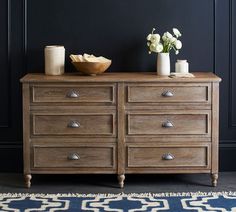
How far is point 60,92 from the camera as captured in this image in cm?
451

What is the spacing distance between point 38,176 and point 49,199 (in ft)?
2.13

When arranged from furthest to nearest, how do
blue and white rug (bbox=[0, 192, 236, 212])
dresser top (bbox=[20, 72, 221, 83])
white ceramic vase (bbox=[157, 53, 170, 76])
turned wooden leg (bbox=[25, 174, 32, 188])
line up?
1. white ceramic vase (bbox=[157, 53, 170, 76])
2. turned wooden leg (bbox=[25, 174, 32, 188])
3. dresser top (bbox=[20, 72, 221, 83])
4. blue and white rug (bbox=[0, 192, 236, 212])

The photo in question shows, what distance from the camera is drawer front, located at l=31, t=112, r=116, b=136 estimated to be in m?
4.52

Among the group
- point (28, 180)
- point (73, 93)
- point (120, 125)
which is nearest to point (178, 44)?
point (120, 125)

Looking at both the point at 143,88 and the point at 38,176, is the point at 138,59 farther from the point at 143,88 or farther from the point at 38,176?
the point at 38,176

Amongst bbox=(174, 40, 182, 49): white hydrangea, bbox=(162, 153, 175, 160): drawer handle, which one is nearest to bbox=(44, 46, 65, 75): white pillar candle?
bbox=(174, 40, 182, 49): white hydrangea

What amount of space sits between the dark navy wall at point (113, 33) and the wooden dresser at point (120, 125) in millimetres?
412

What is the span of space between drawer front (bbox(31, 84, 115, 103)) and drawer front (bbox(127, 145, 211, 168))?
0.38m

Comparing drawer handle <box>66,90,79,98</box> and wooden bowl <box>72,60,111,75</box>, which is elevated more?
wooden bowl <box>72,60,111,75</box>

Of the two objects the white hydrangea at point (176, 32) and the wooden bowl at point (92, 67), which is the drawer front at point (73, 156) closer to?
the wooden bowl at point (92, 67)

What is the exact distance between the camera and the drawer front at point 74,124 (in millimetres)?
4520

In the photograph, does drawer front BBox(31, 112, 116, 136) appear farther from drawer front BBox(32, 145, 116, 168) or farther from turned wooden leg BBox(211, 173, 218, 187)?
turned wooden leg BBox(211, 173, 218, 187)

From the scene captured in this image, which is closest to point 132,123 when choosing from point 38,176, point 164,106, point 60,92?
point 164,106

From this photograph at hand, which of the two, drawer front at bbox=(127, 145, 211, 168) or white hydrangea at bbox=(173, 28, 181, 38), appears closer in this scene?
drawer front at bbox=(127, 145, 211, 168)
